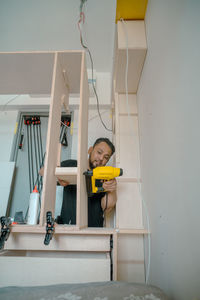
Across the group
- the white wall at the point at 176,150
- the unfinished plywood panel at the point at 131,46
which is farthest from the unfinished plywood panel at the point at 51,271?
the unfinished plywood panel at the point at 131,46

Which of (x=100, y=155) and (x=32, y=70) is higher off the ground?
(x=32, y=70)

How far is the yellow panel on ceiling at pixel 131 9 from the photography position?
4.11 feet

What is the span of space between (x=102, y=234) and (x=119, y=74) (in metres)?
1.30

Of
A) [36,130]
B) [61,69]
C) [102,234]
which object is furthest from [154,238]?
[36,130]

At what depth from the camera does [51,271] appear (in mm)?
711

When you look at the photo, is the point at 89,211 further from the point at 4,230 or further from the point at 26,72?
the point at 26,72

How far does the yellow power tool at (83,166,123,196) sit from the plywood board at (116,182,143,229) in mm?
337

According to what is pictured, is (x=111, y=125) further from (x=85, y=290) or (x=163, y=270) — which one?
(x=85, y=290)

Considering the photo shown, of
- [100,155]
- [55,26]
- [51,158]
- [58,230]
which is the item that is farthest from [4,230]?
[55,26]

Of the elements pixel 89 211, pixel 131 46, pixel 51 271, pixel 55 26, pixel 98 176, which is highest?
pixel 55 26

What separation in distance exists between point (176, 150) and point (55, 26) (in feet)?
6.51

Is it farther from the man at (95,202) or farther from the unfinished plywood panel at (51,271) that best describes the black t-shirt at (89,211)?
the unfinished plywood panel at (51,271)

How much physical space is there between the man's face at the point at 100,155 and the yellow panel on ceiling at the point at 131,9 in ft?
3.60

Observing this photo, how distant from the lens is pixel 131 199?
1.40 meters
